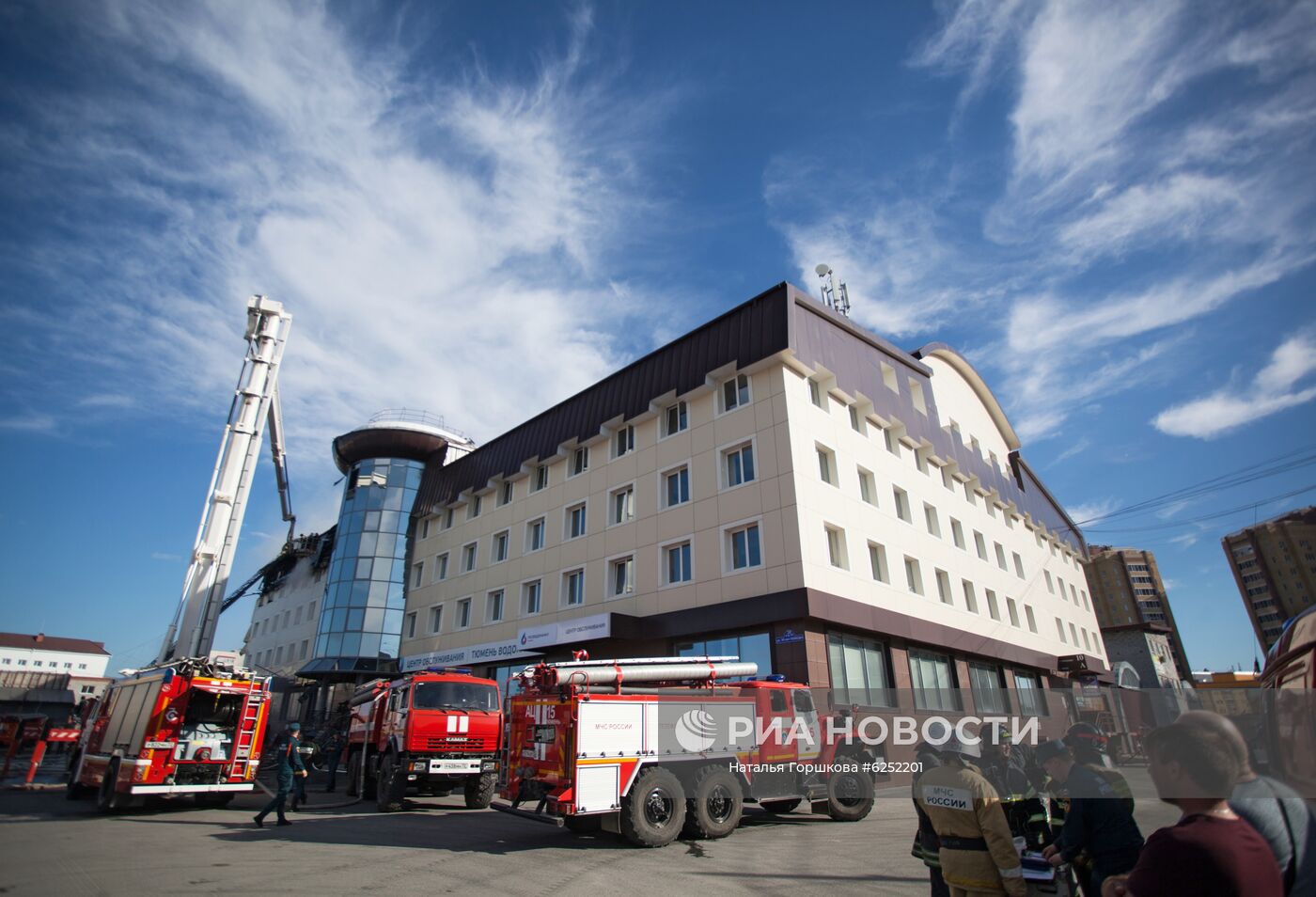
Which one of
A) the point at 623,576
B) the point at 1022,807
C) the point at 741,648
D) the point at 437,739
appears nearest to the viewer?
the point at 1022,807

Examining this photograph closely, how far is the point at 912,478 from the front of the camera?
27.0 m

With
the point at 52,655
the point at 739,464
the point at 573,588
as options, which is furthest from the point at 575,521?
the point at 52,655

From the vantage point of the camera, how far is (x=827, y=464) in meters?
22.7

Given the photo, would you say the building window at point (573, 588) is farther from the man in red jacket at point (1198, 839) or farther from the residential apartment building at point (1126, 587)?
the residential apartment building at point (1126, 587)

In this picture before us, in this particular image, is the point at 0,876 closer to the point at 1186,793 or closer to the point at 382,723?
the point at 382,723

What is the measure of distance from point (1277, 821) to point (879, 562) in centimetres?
2111

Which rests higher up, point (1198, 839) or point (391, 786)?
point (1198, 839)

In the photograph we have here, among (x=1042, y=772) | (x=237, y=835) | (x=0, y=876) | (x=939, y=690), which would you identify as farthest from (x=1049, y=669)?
(x=0, y=876)

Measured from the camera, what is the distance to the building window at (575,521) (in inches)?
1085

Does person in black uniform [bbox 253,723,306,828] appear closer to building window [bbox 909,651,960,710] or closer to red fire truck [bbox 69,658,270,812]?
red fire truck [bbox 69,658,270,812]

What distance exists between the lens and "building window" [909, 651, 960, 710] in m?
22.9

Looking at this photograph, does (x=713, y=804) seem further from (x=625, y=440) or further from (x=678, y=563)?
(x=625, y=440)

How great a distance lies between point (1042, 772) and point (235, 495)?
2984cm

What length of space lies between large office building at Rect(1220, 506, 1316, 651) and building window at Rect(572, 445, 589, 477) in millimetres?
108909
